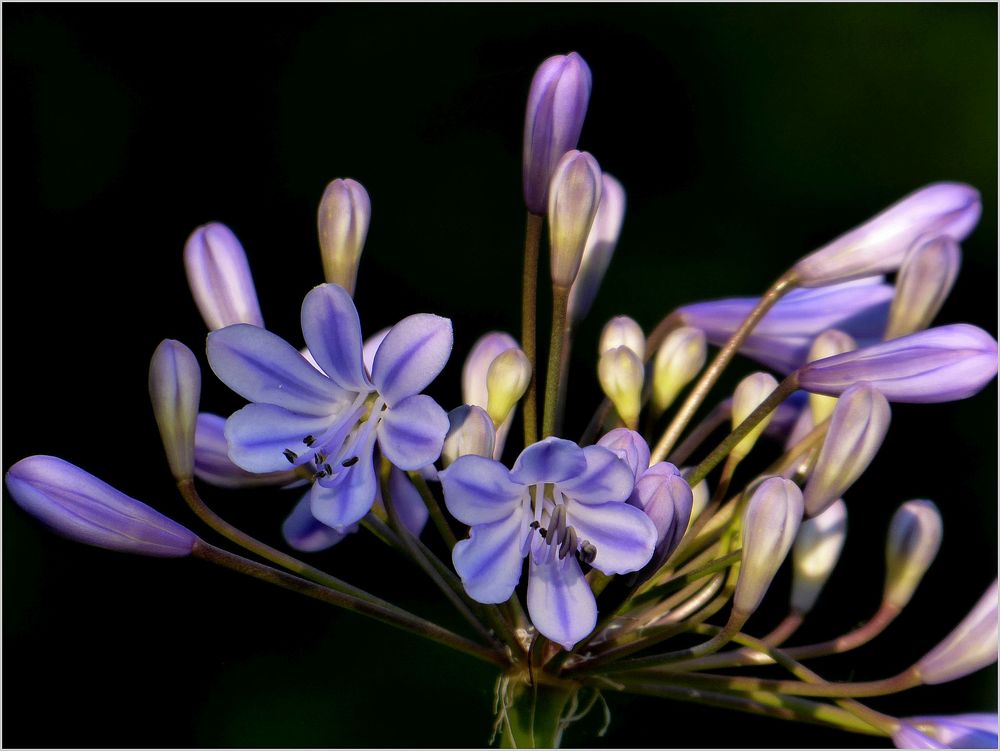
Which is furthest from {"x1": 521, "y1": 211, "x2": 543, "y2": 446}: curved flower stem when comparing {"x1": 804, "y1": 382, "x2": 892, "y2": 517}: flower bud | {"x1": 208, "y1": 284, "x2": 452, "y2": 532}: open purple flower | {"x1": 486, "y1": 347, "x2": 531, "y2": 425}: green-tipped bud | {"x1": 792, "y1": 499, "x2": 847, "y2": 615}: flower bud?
{"x1": 792, "y1": 499, "x2": 847, "y2": 615}: flower bud

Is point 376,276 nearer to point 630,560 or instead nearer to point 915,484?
point 915,484

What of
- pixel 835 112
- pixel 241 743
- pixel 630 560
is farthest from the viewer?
pixel 835 112

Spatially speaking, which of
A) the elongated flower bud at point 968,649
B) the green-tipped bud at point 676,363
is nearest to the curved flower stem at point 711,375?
A: the green-tipped bud at point 676,363

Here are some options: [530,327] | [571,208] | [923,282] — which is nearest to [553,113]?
[571,208]

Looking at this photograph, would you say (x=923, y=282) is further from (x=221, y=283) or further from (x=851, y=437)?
(x=221, y=283)

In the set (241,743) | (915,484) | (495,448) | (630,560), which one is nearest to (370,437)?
(495,448)

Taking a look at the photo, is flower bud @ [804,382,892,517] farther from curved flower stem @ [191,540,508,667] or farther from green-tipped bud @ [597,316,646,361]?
curved flower stem @ [191,540,508,667]
